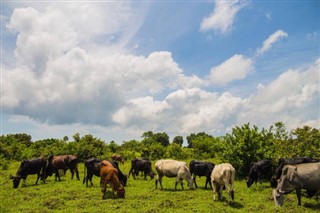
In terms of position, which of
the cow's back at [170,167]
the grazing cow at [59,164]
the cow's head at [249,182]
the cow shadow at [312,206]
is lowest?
the cow shadow at [312,206]

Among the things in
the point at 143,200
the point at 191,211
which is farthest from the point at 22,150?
the point at 191,211

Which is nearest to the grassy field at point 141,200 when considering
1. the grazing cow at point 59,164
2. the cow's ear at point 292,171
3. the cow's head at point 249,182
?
the cow's head at point 249,182

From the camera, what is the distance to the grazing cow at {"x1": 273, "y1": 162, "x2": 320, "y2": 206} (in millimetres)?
15500

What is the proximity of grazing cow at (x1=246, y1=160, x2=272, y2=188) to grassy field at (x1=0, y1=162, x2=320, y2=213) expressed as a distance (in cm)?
68

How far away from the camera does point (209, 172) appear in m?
21.7

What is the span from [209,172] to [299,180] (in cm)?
713

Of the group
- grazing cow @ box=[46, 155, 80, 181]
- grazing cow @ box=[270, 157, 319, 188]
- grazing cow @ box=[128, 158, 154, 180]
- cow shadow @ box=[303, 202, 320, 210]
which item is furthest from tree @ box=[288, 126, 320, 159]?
grazing cow @ box=[46, 155, 80, 181]

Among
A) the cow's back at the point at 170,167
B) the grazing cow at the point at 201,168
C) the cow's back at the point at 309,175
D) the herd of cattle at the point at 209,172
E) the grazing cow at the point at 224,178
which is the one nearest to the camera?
the cow's back at the point at 309,175

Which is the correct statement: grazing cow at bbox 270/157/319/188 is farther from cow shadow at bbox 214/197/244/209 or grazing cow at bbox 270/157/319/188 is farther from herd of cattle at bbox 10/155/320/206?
cow shadow at bbox 214/197/244/209

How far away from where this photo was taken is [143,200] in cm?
1709

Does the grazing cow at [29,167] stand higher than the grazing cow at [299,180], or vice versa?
the grazing cow at [29,167]

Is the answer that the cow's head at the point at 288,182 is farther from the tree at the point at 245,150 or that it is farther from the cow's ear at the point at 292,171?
the tree at the point at 245,150

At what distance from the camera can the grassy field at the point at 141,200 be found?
15.3 m

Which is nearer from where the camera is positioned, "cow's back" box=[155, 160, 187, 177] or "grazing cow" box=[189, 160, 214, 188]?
"cow's back" box=[155, 160, 187, 177]
